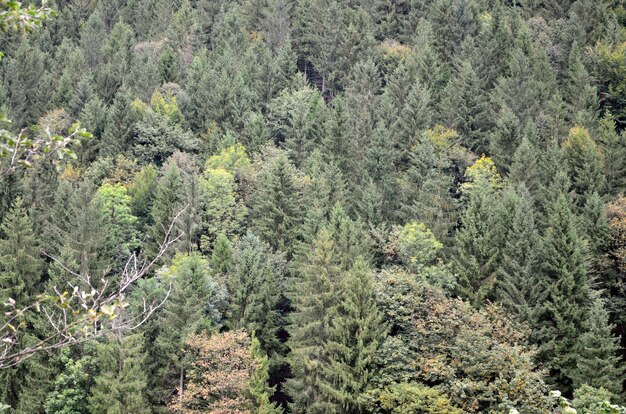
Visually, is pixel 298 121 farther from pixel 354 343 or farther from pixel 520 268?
pixel 354 343

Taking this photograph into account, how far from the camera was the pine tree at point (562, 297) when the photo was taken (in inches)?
1684

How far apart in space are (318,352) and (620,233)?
23.0 m

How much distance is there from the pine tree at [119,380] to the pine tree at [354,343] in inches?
431

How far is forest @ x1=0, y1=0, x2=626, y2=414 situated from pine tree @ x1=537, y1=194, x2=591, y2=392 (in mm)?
151

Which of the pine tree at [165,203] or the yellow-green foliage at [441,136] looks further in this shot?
the yellow-green foliage at [441,136]

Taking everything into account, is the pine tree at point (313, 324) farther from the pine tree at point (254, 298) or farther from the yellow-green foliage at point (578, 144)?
the yellow-green foliage at point (578, 144)

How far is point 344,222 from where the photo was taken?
159 feet

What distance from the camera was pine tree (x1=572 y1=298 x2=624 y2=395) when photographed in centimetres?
3994

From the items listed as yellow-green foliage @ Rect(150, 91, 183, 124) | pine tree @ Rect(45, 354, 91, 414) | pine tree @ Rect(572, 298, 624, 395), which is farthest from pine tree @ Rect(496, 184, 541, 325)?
yellow-green foliage @ Rect(150, 91, 183, 124)

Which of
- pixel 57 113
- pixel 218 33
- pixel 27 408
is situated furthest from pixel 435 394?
pixel 218 33

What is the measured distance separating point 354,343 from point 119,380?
1401cm

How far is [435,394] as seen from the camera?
36469 millimetres

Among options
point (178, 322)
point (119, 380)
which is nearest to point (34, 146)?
point (119, 380)

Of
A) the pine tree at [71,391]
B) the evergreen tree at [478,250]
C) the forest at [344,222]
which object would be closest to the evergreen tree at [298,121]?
the forest at [344,222]
